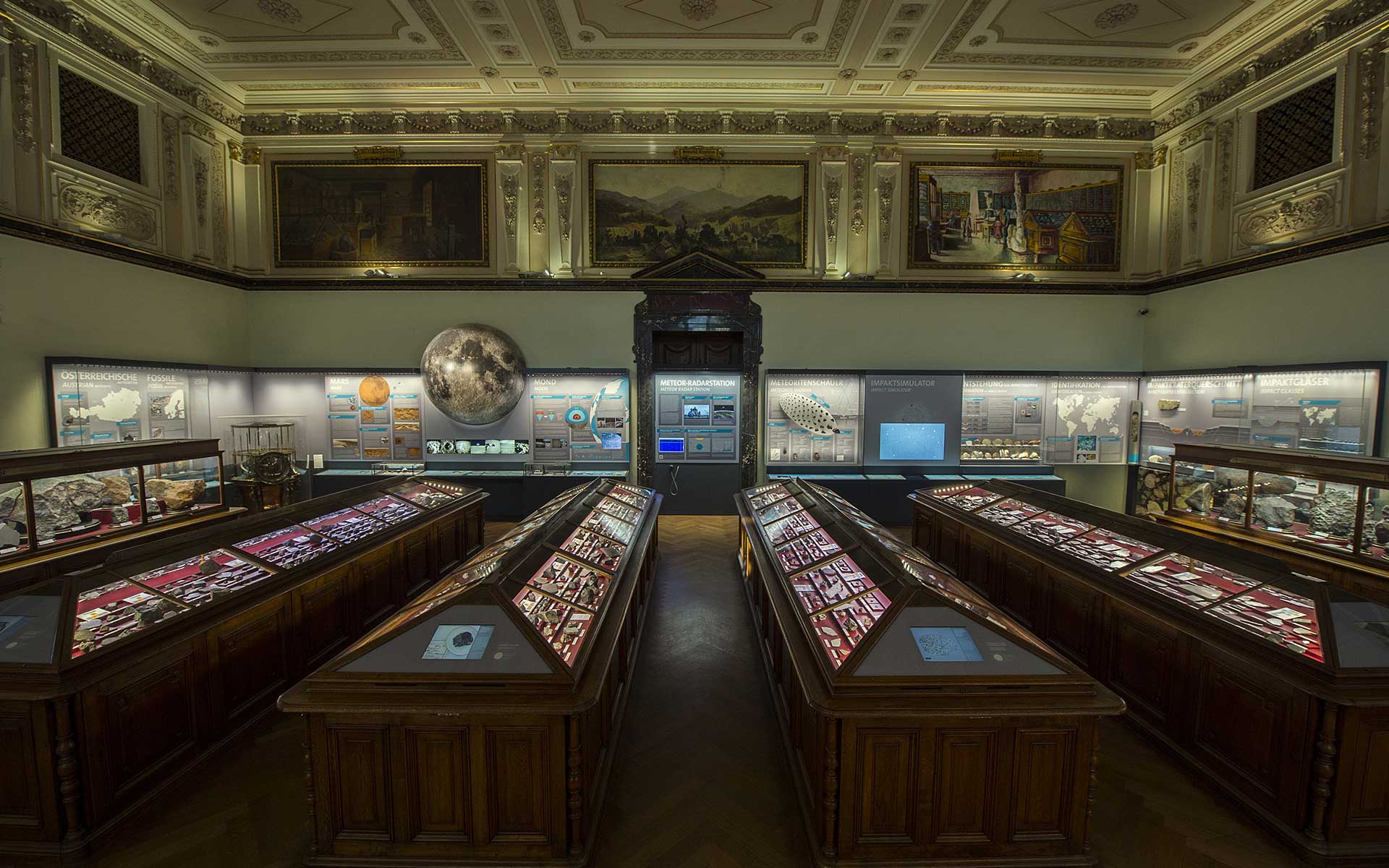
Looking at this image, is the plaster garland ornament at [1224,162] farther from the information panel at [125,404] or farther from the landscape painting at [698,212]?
the information panel at [125,404]

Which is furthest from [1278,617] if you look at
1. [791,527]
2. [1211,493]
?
[1211,493]

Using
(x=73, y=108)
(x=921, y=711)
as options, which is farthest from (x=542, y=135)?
(x=921, y=711)

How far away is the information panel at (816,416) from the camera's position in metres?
8.92

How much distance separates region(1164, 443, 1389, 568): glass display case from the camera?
13.9 ft

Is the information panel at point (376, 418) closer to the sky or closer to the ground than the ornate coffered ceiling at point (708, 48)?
closer to the ground

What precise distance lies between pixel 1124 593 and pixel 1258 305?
675 centimetres

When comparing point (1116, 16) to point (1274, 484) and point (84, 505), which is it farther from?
point (84, 505)

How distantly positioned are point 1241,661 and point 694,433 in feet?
23.6

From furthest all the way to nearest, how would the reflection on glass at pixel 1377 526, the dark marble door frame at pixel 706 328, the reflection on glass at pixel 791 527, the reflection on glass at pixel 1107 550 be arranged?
1. the dark marble door frame at pixel 706 328
2. the reflection on glass at pixel 791 527
3. the reflection on glass at pixel 1377 526
4. the reflection on glass at pixel 1107 550

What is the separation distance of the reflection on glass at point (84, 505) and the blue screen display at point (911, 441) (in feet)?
31.8

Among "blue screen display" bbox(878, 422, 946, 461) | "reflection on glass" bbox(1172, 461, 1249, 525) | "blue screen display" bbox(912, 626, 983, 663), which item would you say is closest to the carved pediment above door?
"blue screen display" bbox(878, 422, 946, 461)

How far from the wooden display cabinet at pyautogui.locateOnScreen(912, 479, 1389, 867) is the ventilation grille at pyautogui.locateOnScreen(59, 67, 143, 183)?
12.1 meters

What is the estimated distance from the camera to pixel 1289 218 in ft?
22.2

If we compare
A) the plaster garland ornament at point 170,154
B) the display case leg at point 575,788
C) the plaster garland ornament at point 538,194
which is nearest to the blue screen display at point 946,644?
the display case leg at point 575,788
